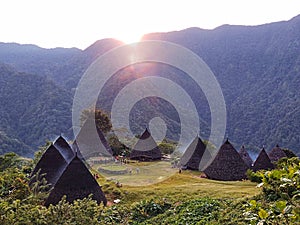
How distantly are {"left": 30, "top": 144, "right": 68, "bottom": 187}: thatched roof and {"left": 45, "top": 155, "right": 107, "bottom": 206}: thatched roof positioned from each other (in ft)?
7.96

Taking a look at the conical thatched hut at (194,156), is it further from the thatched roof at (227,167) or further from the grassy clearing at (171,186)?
the thatched roof at (227,167)

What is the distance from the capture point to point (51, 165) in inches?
705

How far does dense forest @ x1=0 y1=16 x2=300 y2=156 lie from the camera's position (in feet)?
182

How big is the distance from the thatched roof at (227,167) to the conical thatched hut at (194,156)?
327 centimetres

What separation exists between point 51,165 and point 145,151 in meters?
11.6

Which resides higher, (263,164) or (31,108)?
(31,108)

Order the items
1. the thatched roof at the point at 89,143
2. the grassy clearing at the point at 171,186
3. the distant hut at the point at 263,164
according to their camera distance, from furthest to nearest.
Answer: the thatched roof at the point at 89,143, the distant hut at the point at 263,164, the grassy clearing at the point at 171,186

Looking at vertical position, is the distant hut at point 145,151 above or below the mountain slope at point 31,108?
below

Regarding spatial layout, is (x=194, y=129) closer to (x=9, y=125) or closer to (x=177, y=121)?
(x=177, y=121)

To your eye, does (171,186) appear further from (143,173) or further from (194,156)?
(194,156)

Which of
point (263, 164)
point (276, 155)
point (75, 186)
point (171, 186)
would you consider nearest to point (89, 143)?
point (171, 186)

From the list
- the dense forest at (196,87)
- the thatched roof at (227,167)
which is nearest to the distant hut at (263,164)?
the thatched roof at (227,167)

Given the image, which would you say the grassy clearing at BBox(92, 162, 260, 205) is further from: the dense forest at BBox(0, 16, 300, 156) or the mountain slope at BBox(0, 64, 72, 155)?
the mountain slope at BBox(0, 64, 72, 155)

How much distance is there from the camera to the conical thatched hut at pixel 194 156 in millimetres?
24781
